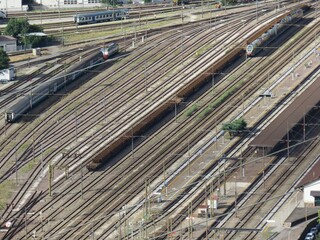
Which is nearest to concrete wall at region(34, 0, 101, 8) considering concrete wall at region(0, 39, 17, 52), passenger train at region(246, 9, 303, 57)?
concrete wall at region(0, 39, 17, 52)

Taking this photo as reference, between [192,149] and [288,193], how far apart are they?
12.6m

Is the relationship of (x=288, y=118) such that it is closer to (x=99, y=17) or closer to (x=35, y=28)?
(x=35, y=28)

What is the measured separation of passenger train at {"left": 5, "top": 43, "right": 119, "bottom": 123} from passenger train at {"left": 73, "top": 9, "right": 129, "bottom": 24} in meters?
19.1

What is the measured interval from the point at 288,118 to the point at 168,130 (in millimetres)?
10786

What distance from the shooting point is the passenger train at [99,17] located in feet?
491

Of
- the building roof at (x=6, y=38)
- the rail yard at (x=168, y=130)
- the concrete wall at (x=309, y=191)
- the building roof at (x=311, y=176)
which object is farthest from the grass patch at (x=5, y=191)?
the building roof at (x=6, y=38)

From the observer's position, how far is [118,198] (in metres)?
97.1

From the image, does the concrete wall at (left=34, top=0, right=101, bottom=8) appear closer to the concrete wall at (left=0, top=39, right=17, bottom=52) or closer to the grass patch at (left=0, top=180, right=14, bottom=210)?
the concrete wall at (left=0, top=39, right=17, bottom=52)

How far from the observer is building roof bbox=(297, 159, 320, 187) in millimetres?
93431

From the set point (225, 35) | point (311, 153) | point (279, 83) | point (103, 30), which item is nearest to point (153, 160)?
point (311, 153)

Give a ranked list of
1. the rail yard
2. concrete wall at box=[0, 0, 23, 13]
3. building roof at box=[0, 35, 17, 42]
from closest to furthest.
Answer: the rail yard < building roof at box=[0, 35, 17, 42] < concrete wall at box=[0, 0, 23, 13]

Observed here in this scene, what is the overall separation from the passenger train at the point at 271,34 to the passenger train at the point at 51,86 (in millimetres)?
14165

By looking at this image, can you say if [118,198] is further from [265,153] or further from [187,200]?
[265,153]

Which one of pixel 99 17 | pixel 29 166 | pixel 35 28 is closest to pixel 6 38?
pixel 35 28
